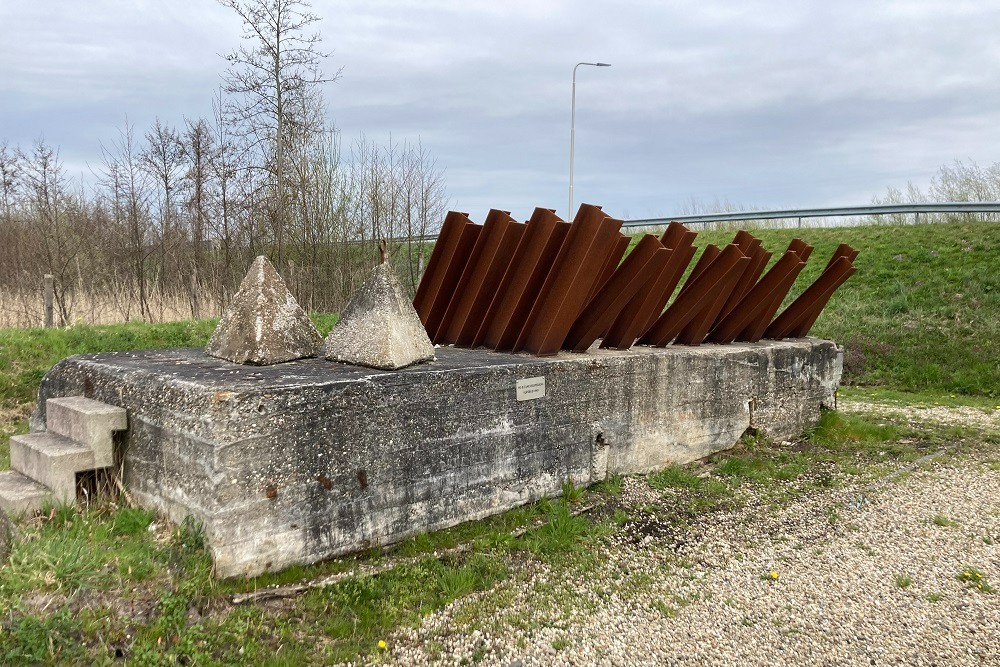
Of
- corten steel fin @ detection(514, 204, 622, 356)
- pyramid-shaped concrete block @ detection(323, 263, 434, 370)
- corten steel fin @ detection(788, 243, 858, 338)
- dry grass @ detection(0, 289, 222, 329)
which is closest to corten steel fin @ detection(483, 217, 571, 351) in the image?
corten steel fin @ detection(514, 204, 622, 356)

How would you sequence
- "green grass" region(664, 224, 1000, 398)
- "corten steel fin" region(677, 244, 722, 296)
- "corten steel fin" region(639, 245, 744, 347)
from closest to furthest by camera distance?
"corten steel fin" region(639, 245, 744, 347) → "corten steel fin" region(677, 244, 722, 296) → "green grass" region(664, 224, 1000, 398)

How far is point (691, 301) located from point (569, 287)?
1.68 meters

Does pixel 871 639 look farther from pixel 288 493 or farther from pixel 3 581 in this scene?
pixel 3 581

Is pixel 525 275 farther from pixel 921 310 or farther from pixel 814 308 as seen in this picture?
pixel 921 310

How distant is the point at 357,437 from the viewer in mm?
3502

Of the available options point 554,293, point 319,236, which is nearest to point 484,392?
point 554,293

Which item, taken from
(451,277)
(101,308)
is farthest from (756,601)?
(101,308)

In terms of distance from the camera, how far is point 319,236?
13117 mm

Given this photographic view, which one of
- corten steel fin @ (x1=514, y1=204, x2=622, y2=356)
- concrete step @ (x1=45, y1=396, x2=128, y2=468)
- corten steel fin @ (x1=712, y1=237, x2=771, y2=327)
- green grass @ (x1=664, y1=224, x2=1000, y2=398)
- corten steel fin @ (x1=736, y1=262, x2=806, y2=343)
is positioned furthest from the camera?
green grass @ (x1=664, y1=224, x2=1000, y2=398)

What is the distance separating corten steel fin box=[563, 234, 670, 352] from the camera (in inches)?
204

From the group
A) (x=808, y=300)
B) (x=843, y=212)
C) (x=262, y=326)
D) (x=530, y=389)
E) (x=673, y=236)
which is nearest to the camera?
(x=262, y=326)

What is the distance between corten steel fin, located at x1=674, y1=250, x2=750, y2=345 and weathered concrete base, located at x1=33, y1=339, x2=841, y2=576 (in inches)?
34.9

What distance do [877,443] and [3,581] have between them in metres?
7.09

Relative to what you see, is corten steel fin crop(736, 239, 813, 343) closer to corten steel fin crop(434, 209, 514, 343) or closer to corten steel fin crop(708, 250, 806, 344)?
corten steel fin crop(708, 250, 806, 344)
